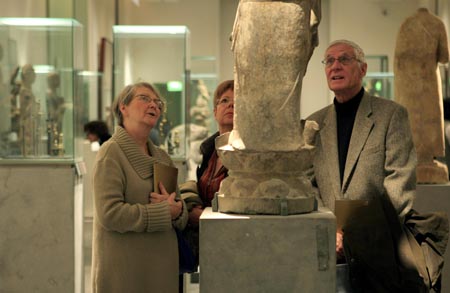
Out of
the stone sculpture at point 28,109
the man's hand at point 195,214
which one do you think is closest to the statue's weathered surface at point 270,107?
the man's hand at point 195,214

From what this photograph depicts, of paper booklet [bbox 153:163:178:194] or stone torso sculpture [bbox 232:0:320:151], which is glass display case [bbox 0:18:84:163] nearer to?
paper booklet [bbox 153:163:178:194]

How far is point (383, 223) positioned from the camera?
387 cm

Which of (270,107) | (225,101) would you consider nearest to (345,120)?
(225,101)

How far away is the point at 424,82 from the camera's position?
6.86 m

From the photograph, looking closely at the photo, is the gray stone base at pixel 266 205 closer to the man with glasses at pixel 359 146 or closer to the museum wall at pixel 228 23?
the man with glasses at pixel 359 146

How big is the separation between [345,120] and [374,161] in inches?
11.3

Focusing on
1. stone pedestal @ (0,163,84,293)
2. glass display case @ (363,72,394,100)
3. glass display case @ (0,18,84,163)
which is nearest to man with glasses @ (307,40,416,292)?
stone pedestal @ (0,163,84,293)

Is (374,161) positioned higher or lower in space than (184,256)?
higher

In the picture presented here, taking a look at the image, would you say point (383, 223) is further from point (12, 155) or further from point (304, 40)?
point (12, 155)

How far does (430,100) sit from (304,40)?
358cm

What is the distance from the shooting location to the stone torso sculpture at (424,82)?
677cm

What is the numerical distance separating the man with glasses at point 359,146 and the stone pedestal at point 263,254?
0.73 metres

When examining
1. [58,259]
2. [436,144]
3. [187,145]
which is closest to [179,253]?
[58,259]

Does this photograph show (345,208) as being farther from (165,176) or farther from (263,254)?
(165,176)
